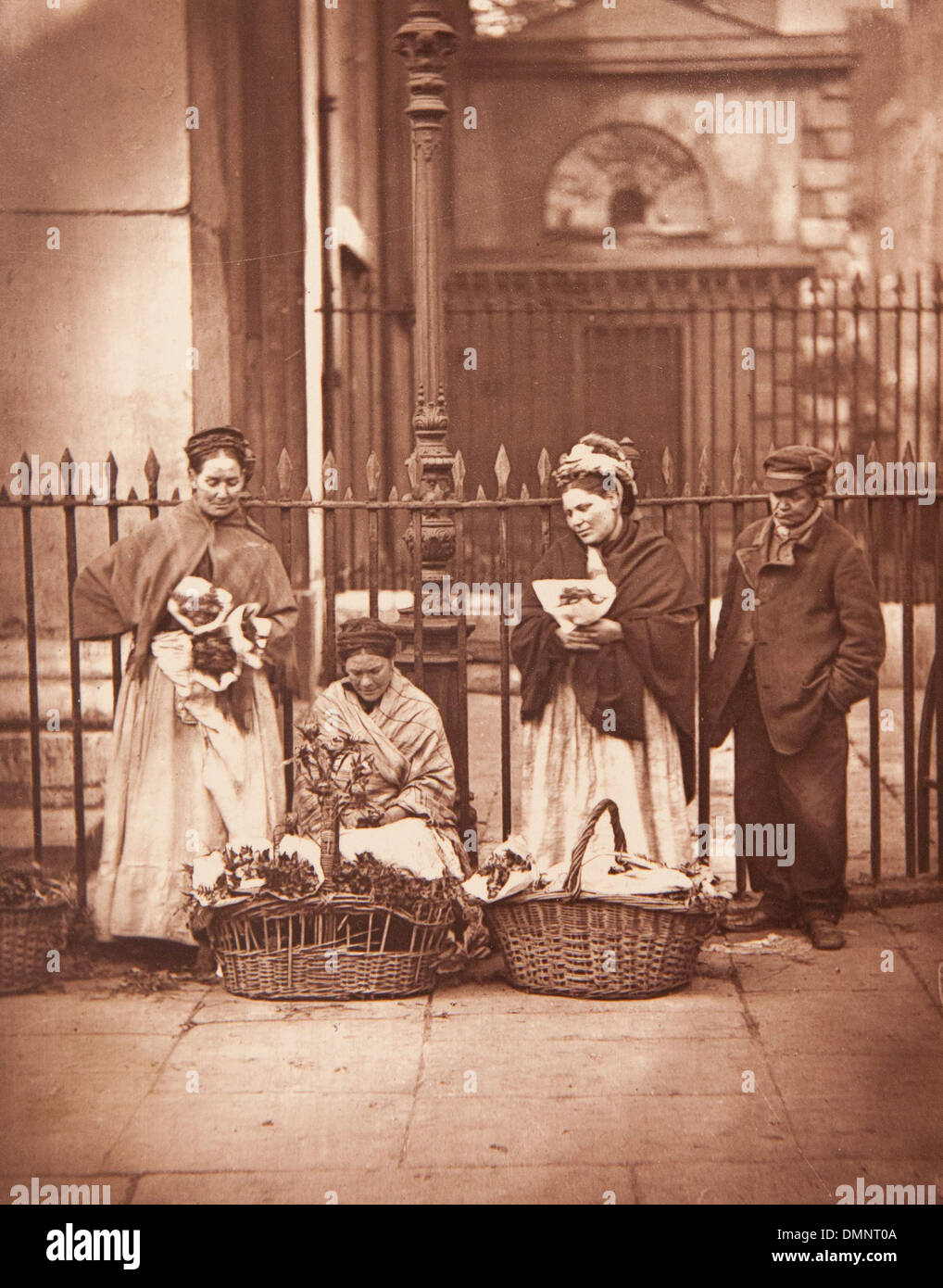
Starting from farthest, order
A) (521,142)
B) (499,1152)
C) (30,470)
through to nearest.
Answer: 1. (521,142)
2. (30,470)
3. (499,1152)

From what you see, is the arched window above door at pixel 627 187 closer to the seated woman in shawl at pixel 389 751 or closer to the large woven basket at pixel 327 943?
the seated woman in shawl at pixel 389 751

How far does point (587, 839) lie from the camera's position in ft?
17.1

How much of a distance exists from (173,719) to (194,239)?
5.77 feet

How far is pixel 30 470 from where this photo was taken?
18.1ft

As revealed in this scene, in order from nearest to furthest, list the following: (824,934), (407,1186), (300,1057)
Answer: (407,1186) < (300,1057) < (824,934)

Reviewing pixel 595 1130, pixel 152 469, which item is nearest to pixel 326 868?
pixel 595 1130

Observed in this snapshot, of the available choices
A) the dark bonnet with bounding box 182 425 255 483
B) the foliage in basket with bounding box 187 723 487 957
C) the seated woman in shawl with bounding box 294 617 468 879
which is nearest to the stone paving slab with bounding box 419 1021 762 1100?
the foliage in basket with bounding box 187 723 487 957

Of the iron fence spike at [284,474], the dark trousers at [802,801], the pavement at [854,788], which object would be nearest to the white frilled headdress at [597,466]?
the dark trousers at [802,801]

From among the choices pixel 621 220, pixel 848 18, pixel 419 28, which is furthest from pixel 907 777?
pixel 621 220

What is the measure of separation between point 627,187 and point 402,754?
3789mm

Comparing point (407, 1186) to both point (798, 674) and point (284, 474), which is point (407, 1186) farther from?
point (284, 474)

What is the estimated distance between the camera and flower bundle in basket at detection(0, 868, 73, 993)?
5.31 m

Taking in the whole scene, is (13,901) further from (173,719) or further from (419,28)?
(419,28)

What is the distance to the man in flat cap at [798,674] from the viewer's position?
17.9 ft
